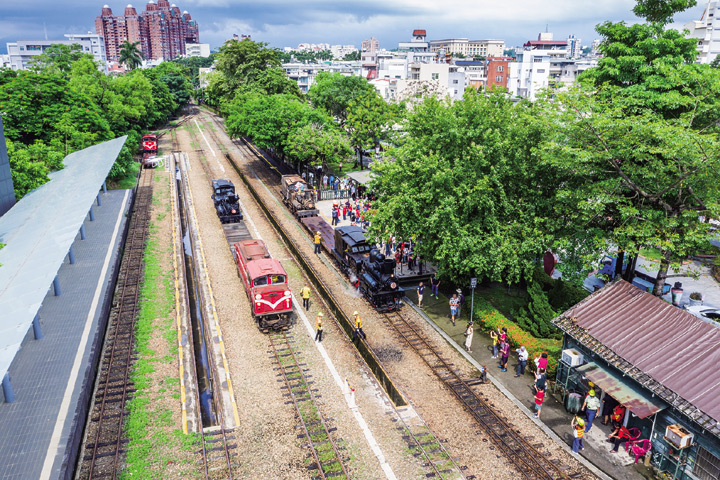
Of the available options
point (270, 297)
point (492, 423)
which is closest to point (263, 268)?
point (270, 297)

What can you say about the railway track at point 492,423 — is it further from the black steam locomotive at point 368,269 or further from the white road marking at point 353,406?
the white road marking at point 353,406

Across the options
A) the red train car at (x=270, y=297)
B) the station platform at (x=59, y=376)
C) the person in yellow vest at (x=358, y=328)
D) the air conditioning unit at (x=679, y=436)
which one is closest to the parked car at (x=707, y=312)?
the air conditioning unit at (x=679, y=436)

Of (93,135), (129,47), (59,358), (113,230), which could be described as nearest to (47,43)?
(129,47)

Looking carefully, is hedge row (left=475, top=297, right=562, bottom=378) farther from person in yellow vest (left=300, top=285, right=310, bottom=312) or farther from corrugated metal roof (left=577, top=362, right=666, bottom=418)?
person in yellow vest (left=300, top=285, right=310, bottom=312)

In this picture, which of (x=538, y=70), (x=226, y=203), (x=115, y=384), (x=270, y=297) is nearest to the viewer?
(x=115, y=384)

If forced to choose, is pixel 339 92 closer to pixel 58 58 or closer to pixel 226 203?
pixel 226 203
